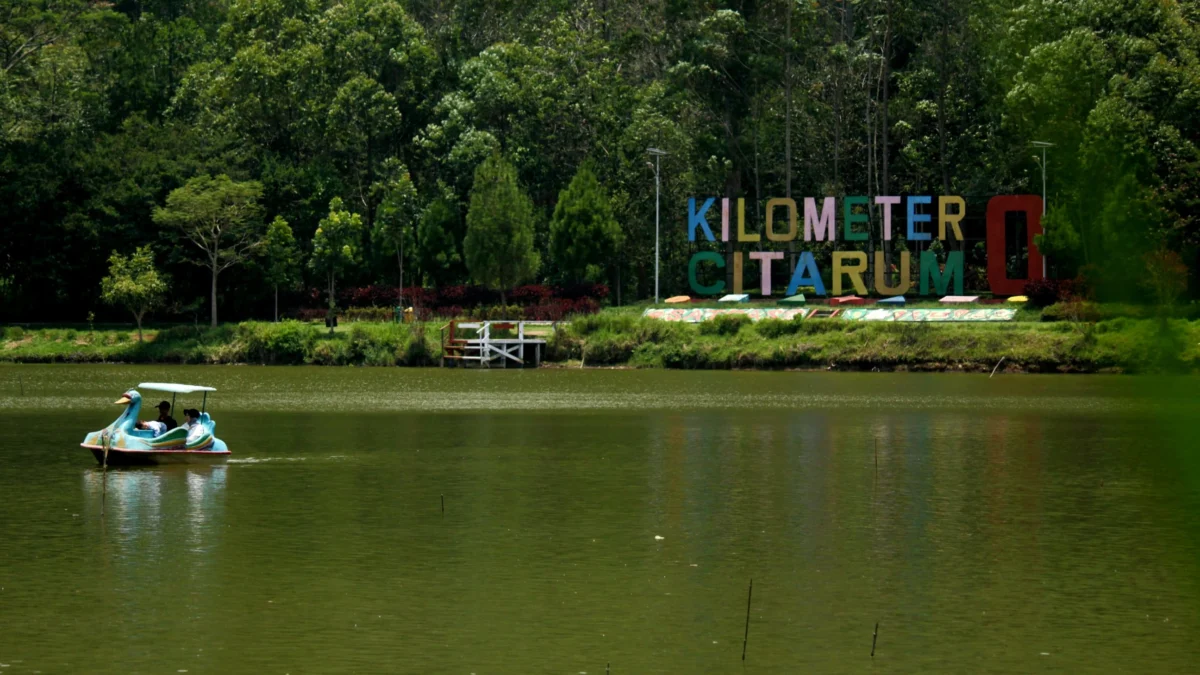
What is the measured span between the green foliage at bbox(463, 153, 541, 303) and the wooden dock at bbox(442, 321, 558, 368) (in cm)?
526

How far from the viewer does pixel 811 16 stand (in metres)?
99.4

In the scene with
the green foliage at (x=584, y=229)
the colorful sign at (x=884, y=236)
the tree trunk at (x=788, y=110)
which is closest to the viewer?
the colorful sign at (x=884, y=236)

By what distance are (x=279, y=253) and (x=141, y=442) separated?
191 feet

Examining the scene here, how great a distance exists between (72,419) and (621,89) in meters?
60.5

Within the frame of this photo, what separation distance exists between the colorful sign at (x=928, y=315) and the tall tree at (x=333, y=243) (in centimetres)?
3059

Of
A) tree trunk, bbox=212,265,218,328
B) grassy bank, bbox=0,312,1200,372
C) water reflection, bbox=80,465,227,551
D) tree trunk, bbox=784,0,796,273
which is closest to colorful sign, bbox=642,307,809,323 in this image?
grassy bank, bbox=0,312,1200,372

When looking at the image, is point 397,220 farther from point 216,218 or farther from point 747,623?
point 747,623

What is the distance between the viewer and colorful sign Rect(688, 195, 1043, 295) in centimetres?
8888

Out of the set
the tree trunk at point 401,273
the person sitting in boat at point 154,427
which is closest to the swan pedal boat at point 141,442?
the person sitting in boat at point 154,427

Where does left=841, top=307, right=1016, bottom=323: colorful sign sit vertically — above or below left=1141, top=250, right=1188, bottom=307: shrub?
below

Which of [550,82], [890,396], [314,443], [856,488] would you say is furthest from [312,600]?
[550,82]

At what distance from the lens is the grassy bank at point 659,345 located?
76.7 m

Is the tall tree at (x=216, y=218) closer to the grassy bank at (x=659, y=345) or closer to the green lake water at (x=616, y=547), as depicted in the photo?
the grassy bank at (x=659, y=345)

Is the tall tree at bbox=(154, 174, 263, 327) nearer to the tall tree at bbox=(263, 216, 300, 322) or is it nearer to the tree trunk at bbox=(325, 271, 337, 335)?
the tall tree at bbox=(263, 216, 300, 322)
